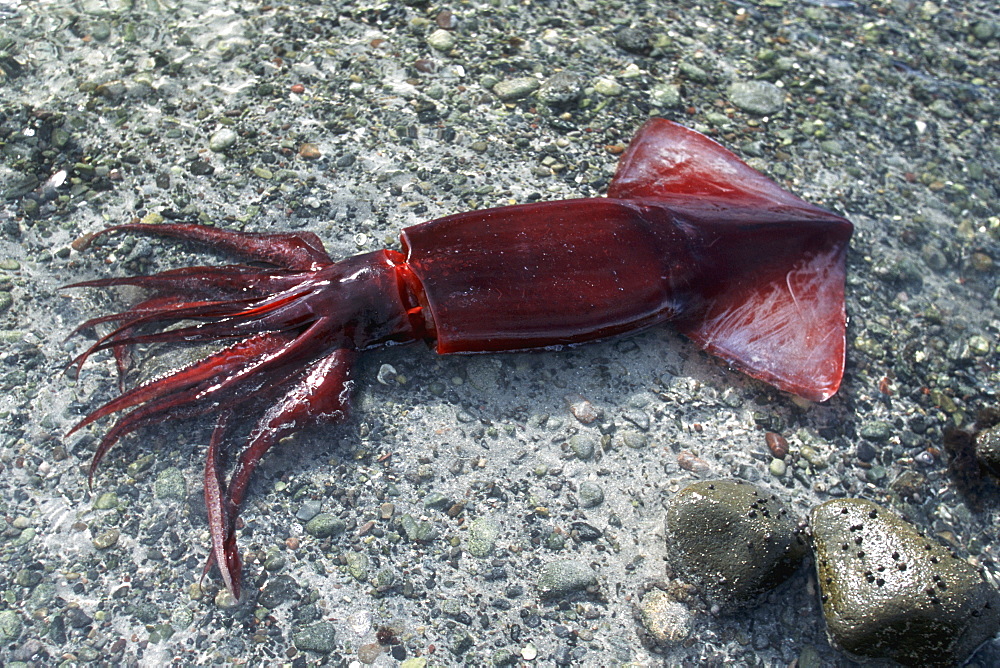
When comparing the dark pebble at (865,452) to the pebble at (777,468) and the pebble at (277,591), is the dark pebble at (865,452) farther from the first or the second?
the pebble at (277,591)

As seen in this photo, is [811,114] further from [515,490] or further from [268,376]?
[268,376]

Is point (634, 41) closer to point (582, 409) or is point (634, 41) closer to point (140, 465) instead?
point (582, 409)

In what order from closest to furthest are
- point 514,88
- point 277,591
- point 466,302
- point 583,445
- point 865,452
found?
point 277,591
point 466,302
point 583,445
point 865,452
point 514,88

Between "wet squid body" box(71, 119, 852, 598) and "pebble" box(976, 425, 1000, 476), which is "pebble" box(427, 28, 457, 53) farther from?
"pebble" box(976, 425, 1000, 476)

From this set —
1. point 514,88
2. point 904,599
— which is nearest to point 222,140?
point 514,88

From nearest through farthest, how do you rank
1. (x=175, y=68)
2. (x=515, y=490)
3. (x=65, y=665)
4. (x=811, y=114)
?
(x=65, y=665) → (x=515, y=490) → (x=175, y=68) → (x=811, y=114)

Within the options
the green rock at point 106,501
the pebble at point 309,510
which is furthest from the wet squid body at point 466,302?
the pebble at point 309,510

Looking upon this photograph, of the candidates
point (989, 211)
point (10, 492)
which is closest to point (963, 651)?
point (989, 211)
